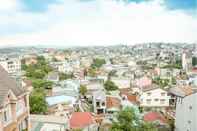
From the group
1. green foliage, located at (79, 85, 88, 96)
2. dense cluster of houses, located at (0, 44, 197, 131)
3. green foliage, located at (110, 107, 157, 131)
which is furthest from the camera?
green foliage, located at (79, 85, 88, 96)

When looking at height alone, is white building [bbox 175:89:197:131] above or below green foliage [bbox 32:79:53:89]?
above

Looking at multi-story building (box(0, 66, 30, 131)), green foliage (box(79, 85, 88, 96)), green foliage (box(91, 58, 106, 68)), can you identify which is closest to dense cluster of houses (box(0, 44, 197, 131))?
A: multi-story building (box(0, 66, 30, 131))

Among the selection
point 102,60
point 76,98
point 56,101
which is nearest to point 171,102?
point 76,98

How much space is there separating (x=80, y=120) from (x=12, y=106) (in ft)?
8.45

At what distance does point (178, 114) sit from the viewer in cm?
396

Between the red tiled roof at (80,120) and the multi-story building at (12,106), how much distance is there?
1.97 meters

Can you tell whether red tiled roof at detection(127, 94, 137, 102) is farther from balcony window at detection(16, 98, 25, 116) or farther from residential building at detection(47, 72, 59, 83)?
balcony window at detection(16, 98, 25, 116)

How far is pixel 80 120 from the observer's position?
453 cm

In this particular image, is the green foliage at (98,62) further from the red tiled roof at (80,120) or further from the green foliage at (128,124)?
the green foliage at (128,124)

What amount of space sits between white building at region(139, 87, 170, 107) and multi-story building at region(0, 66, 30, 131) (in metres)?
4.41

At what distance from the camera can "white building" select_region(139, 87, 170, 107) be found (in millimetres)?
6492

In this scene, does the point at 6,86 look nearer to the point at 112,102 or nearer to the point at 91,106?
the point at 112,102

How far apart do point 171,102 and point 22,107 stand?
16.2 feet

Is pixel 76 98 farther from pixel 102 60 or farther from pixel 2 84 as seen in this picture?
pixel 102 60
